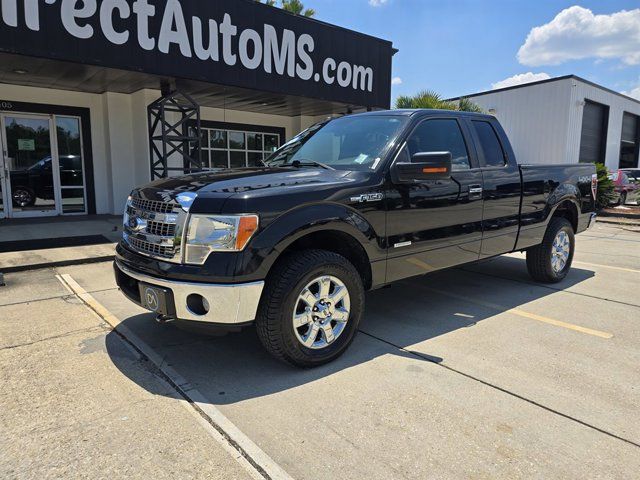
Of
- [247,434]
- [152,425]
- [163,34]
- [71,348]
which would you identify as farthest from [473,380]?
[163,34]

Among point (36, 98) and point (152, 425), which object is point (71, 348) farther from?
point (36, 98)

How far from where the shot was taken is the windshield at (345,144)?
4.07 m

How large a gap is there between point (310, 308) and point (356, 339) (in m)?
0.91

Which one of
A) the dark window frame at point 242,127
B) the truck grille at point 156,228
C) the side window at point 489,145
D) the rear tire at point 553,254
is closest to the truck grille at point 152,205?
the truck grille at point 156,228

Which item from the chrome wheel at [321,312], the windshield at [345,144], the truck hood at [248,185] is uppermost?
the windshield at [345,144]

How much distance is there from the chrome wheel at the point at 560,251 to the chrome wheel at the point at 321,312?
3669 mm

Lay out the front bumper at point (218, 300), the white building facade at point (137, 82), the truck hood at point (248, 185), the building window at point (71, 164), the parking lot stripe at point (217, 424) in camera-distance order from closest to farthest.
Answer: the parking lot stripe at point (217, 424) < the front bumper at point (218, 300) < the truck hood at point (248, 185) < the white building facade at point (137, 82) < the building window at point (71, 164)

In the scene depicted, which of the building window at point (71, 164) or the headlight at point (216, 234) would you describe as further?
the building window at point (71, 164)

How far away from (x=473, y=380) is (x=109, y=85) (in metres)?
10.7

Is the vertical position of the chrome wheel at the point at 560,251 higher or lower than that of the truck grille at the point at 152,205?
lower

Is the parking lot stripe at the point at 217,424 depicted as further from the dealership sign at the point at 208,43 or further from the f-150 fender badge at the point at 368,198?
the dealership sign at the point at 208,43

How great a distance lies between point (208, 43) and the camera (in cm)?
944

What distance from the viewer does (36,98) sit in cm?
1124

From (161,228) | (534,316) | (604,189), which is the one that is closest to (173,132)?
(161,228)
